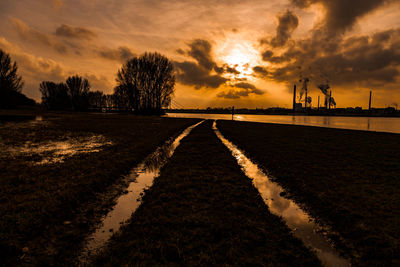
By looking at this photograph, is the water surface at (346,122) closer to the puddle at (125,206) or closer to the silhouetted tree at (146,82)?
the silhouetted tree at (146,82)

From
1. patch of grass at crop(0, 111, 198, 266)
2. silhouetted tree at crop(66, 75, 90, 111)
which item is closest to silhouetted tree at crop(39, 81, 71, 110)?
silhouetted tree at crop(66, 75, 90, 111)

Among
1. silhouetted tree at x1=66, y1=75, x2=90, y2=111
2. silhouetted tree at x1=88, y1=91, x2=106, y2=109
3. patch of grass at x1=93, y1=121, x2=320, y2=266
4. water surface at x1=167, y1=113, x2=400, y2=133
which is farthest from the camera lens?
silhouetted tree at x1=88, y1=91, x2=106, y2=109

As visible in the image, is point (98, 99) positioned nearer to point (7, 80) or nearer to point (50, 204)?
point (7, 80)

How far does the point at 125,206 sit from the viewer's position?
5527mm

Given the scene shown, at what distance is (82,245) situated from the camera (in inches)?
150

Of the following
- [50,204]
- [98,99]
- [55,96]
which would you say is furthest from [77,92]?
[50,204]

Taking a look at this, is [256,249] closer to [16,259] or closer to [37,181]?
[16,259]

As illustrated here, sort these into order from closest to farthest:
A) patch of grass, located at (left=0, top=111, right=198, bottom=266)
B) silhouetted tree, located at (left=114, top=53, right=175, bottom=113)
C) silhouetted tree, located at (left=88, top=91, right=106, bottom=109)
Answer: patch of grass, located at (left=0, top=111, right=198, bottom=266) < silhouetted tree, located at (left=114, top=53, right=175, bottom=113) < silhouetted tree, located at (left=88, top=91, right=106, bottom=109)

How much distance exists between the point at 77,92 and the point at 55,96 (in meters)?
14.1

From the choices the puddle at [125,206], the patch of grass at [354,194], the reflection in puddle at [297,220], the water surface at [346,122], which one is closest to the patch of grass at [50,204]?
the puddle at [125,206]

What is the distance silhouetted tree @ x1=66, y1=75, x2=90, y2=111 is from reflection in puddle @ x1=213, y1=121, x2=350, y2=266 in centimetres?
9635

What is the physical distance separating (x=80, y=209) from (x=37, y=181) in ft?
9.91

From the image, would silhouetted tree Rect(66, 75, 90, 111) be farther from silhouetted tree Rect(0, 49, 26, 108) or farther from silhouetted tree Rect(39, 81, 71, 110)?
silhouetted tree Rect(0, 49, 26, 108)

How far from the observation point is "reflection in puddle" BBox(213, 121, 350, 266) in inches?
144
